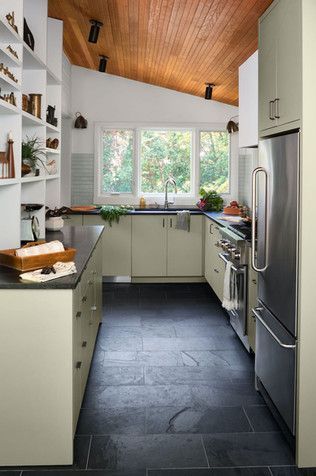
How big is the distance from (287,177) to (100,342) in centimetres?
246

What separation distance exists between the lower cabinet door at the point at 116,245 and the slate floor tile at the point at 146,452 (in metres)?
4.13

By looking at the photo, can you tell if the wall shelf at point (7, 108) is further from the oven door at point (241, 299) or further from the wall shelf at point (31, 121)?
the oven door at point (241, 299)

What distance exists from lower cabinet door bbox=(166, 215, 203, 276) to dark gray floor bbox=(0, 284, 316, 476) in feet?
5.72

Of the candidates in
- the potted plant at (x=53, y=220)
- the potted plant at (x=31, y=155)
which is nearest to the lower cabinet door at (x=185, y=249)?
the potted plant at (x=53, y=220)

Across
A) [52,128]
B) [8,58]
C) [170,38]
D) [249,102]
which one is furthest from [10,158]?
[170,38]

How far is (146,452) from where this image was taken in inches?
110

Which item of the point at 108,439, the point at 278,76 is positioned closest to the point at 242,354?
the point at 108,439

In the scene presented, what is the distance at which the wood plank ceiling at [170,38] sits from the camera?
414 cm

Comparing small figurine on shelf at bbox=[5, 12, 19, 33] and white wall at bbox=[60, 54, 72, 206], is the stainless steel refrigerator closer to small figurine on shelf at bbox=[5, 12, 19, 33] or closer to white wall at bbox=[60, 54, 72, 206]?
small figurine on shelf at bbox=[5, 12, 19, 33]

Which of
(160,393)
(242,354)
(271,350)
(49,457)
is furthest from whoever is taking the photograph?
(242,354)

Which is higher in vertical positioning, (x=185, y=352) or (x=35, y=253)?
(x=35, y=253)

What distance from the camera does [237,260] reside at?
14.9ft

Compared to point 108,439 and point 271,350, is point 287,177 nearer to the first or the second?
point 271,350

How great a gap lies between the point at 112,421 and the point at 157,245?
3.99 metres
